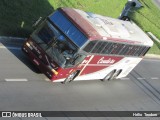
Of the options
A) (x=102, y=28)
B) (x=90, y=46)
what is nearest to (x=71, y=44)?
(x=90, y=46)

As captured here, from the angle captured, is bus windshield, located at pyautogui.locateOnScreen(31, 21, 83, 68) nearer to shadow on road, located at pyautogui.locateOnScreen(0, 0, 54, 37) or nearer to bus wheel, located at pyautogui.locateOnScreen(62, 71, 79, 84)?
bus wheel, located at pyautogui.locateOnScreen(62, 71, 79, 84)

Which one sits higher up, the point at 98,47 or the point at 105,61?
the point at 98,47

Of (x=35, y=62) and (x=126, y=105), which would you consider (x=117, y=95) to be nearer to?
(x=126, y=105)

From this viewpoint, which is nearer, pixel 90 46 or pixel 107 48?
pixel 90 46

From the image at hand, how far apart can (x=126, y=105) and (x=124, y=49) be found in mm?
3247

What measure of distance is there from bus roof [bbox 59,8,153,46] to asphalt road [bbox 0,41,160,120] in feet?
10.5

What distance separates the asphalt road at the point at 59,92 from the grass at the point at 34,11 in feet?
7.25

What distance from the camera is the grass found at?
84.5 ft

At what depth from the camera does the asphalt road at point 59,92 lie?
1892 cm

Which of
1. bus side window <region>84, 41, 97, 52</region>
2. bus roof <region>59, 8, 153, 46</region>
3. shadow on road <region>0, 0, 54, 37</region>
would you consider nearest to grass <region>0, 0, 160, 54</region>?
shadow on road <region>0, 0, 54, 37</region>

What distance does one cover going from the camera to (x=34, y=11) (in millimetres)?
28875

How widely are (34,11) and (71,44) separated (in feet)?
28.0

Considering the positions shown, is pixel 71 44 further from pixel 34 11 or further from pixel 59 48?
pixel 34 11

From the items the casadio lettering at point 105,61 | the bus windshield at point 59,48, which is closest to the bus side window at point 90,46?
the bus windshield at point 59,48
